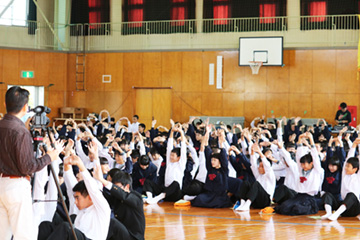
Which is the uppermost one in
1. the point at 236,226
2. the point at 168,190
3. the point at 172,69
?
the point at 172,69

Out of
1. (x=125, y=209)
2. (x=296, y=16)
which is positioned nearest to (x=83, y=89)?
(x=296, y=16)

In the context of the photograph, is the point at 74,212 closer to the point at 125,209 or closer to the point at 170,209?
the point at 125,209

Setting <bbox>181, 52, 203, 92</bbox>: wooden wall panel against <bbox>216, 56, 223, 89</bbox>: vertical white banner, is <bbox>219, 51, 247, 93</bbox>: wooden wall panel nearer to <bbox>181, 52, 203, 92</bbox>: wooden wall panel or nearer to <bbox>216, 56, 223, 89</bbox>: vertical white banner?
<bbox>216, 56, 223, 89</bbox>: vertical white banner

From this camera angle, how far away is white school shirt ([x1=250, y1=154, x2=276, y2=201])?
873cm

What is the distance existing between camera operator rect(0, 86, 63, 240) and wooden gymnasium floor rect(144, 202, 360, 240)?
8.82ft

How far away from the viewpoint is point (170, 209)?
8781 mm

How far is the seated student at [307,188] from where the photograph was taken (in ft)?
27.2

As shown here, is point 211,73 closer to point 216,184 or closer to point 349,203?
point 216,184

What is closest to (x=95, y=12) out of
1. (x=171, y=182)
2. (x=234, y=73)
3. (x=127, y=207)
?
(x=234, y=73)

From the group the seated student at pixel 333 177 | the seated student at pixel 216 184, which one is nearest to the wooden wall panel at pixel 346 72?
the seated student at pixel 333 177

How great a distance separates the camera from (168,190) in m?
9.50

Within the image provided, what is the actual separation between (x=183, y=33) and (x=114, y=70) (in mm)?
3314

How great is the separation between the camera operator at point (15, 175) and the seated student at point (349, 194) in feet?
17.4

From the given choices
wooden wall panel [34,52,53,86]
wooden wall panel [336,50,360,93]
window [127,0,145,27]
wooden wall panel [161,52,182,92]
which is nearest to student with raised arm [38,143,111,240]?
wooden wall panel [161,52,182,92]
